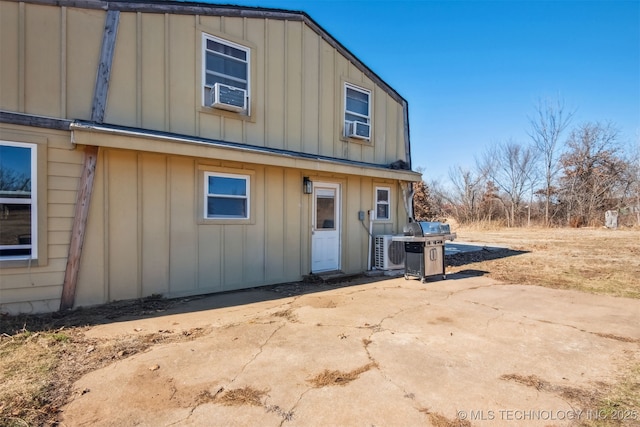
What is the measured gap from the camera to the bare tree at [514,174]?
28.0 m

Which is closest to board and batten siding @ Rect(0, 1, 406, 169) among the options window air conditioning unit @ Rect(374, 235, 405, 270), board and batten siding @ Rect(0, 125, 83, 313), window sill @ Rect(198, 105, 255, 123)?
window sill @ Rect(198, 105, 255, 123)

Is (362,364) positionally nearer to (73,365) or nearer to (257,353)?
(257,353)

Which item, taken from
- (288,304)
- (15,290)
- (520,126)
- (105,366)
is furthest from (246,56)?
(520,126)

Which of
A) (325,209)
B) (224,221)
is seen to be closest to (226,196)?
(224,221)

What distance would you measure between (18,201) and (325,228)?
5.49 m

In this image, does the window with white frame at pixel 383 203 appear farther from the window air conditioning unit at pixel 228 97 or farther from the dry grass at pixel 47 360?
the dry grass at pixel 47 360

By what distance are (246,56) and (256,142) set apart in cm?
172

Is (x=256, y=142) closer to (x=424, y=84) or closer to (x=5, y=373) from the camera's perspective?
(x=5, y=373)

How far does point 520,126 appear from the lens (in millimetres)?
27656

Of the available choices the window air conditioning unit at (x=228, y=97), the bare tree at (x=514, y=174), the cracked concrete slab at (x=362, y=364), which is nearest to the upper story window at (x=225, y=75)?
the window air conditioning unit at (x=228, y=97)

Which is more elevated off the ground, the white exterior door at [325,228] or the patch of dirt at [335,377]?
the white exterior door at [325,228]

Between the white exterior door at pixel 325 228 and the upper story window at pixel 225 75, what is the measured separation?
97.6 inches

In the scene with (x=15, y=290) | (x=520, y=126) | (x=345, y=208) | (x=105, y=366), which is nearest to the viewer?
(x=105, y=366)

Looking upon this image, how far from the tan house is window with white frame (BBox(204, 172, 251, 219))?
0.08 feet
